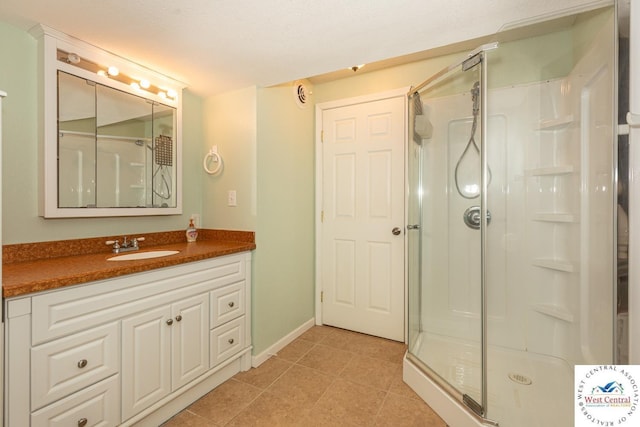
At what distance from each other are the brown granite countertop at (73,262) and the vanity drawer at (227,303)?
0.26m

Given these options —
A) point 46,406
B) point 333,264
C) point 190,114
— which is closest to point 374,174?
point 333,264

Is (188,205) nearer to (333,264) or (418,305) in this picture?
(333,264)

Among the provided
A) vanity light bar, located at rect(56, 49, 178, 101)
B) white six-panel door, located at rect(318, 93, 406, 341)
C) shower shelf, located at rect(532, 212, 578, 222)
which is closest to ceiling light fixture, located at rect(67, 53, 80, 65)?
vanity light bar, located at rect(56, 49, 178, 101)

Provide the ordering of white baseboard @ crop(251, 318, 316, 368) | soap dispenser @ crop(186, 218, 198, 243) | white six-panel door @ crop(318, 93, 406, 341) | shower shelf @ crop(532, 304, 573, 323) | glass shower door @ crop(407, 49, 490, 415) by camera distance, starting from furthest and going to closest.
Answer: white six-panel door @ crop(318, 93, 406, 341) → soap dispenser @ crop(186, 218, 198, 243) → white baseboard @ crop(251, 318, 316, 368) → glass shower door @ crop(407, 49, 490, 415) → shower shelf @ crop(532, 304, 573, 323)

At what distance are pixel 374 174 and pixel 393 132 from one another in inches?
15.6

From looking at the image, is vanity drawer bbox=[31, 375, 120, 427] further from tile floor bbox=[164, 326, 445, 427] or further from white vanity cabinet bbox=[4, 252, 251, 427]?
tile floor bbox=[164, 326, 445, 427]

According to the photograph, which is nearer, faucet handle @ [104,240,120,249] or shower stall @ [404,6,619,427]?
shower stall @ [404,6,619,427]

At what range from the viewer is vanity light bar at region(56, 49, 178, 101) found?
1.59m

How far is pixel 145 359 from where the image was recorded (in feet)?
4.76

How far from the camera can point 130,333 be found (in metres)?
1.39

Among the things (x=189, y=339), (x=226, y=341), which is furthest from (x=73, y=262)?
(x=226, y=341)

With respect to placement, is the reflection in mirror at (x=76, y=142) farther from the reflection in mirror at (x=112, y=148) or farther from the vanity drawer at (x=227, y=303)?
the vanity drawer at (x=227, y=303)

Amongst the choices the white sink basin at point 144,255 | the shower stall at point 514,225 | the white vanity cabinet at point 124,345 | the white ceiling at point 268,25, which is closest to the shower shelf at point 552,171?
the shower stall at point 514,225

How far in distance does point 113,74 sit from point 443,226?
8.34ft
